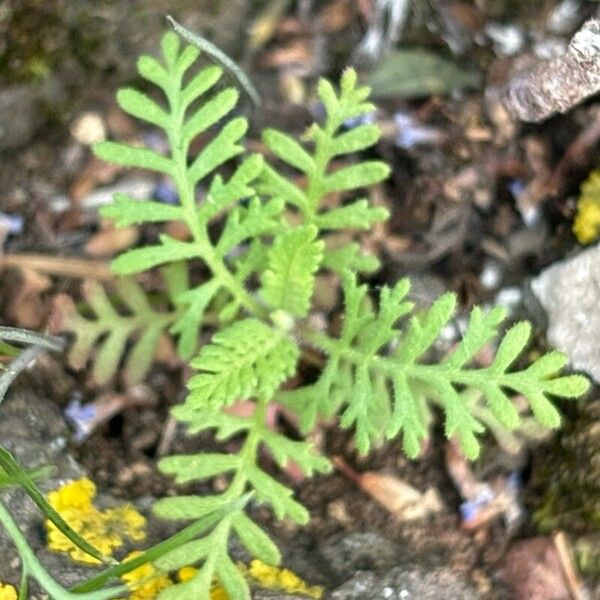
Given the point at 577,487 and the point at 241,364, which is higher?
the point at 241,364

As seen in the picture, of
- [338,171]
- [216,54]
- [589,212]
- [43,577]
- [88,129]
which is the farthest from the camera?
[88,129]

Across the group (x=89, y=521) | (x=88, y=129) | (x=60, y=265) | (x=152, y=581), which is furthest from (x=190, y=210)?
(x=152, y=581)

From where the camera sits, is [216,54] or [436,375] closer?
[436,375]

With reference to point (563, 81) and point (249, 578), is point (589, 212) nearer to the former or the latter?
point (563, 81)

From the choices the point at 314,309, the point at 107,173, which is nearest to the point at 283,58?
the point at 107,173

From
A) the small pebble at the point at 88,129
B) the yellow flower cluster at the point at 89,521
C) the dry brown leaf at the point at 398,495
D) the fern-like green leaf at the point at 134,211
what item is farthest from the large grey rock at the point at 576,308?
the small pebble at the point at 88,129

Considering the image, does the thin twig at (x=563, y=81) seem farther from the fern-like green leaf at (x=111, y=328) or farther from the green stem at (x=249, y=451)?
the fern-like green leaf at (x=111, y=328)

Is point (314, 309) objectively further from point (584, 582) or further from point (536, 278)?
point (584, 582)
